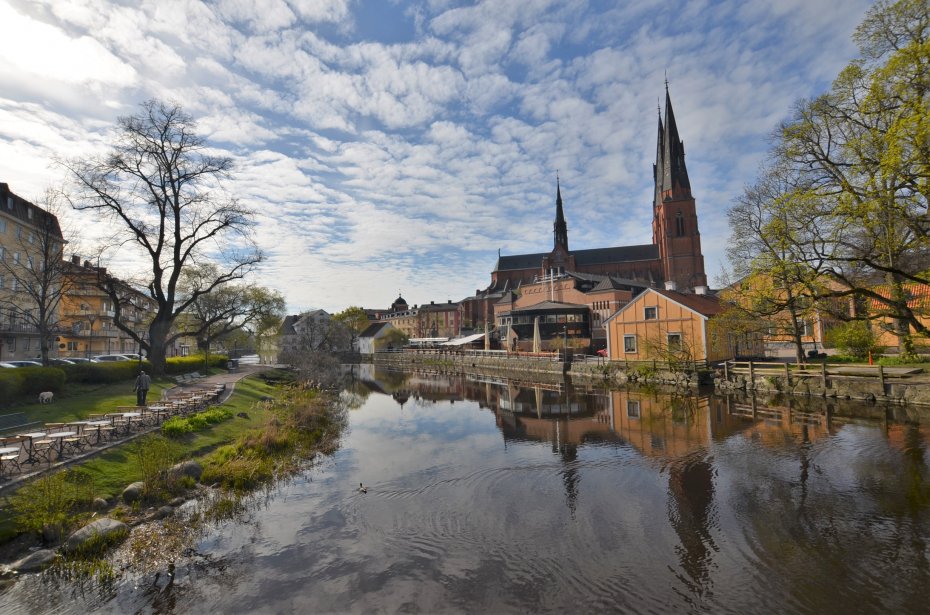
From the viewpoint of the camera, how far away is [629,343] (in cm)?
3400

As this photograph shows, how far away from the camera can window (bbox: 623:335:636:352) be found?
33.7 metres

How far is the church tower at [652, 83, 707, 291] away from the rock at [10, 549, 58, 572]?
7657 centimetres

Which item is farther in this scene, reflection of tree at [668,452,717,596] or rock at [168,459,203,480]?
rock at [168,459,203,480]

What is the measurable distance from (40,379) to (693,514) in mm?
20751

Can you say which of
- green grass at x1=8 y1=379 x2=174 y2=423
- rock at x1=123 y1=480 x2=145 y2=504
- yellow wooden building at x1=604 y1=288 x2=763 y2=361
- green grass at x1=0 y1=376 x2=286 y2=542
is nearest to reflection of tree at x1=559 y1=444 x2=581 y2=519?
rock at x1=123 y1=480 x2=145 y2=504

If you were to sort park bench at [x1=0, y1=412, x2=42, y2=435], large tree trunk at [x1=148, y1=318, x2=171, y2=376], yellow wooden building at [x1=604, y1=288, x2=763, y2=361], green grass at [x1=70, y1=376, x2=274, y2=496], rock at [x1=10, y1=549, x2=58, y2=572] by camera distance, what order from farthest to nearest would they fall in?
yellow wooden building at [x1=604, y1=288, x2=763, y2=361] < large tree trunk at [x1=148, y1=318, x2=171, y2=376] < park bench at [x1=0, y1=412, x2=42, y2=435] < green grass at [x1=70, y1=376, x2=274, y2=496] < rock at [x1=10, y1=549, x2=58, y2=572]

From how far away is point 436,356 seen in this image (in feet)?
186

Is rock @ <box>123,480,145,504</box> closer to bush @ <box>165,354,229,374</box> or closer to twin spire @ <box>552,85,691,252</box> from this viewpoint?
bush @ <box>165,354,229,374</box>

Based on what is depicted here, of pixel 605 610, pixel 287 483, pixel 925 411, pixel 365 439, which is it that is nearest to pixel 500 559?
pixel 605 610

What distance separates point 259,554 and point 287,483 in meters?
3.87

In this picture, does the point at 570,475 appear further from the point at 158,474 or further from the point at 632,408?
the point at 632,408

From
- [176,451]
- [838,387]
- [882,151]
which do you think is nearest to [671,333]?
[838,387]

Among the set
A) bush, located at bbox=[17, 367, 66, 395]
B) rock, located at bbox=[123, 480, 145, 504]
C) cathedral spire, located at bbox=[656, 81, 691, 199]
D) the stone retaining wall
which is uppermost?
cathedral spire, located at bbox=[656, 81, 691, 199]

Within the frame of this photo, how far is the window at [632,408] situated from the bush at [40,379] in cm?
2246
